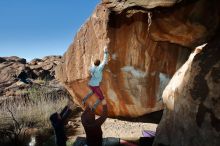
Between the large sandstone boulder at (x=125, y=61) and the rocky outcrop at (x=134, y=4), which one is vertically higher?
the rocky outcrop at (x=134, y=4)

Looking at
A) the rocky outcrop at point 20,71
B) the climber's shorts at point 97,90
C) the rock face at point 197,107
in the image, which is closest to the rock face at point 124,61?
the climber's shorts at point 97,90

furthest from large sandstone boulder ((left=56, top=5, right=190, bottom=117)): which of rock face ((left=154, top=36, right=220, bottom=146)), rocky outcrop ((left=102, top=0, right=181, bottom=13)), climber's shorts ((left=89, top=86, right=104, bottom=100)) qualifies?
rock face ((left=154, top=36, right=220, bottom=146))

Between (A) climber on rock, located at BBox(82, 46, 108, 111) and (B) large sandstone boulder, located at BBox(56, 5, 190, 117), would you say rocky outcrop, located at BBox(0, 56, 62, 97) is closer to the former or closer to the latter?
(B) large sandstone boulder, located at BBox(56, 5, 190, 117)

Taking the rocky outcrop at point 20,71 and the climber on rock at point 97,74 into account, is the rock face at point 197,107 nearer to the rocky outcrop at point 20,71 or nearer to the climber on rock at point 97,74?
the climber on rock at point 97,74

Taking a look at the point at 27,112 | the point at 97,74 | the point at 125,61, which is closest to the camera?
the point at 97,74

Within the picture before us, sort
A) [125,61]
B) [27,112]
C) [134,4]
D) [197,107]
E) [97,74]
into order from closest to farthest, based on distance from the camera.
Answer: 1. [197,107]
2. [134,4]
3. [97,74]
4. [125,61]
5. [27,112]

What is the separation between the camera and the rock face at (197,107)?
444 cm

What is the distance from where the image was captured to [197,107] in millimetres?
4727

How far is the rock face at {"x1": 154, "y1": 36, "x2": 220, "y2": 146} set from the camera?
444 cm

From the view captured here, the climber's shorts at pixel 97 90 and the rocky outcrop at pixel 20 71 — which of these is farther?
the rocky outcrop at pixel 20 71

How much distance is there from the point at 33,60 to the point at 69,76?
17.2 metres

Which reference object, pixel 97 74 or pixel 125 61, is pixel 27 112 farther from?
pixel 125 61

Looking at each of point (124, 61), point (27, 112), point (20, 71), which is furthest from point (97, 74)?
point (20, 71)

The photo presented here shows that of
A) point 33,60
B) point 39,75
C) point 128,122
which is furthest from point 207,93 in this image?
point 33,60
